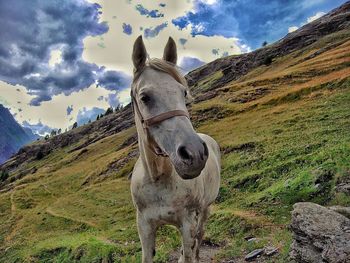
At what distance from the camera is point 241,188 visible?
20922 mm

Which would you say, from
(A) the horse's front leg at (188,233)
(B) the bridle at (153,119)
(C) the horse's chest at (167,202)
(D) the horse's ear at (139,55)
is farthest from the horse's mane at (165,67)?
(A) the horse's front leg at (188,233)

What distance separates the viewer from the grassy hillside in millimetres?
14052

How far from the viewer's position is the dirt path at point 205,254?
12078mm

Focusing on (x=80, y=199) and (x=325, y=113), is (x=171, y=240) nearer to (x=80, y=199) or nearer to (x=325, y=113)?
(x=325, y=113)

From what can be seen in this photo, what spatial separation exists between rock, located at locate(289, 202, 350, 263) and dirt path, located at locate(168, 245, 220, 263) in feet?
14.1

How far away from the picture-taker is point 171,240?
606 inches

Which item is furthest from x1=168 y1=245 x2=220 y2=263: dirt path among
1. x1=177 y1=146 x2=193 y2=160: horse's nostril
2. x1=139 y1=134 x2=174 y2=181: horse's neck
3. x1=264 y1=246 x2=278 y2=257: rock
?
x1=177 y1=146 x2=193 y2=160: horse's nostril

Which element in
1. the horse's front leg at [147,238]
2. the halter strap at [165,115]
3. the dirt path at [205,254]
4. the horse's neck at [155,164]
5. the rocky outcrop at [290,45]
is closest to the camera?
the halter strap at [165,115]

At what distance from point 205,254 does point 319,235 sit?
584 centimetres

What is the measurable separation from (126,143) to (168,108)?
8313cm

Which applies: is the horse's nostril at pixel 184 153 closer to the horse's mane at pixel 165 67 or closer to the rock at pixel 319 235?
the horse's mane at pixel 165 67

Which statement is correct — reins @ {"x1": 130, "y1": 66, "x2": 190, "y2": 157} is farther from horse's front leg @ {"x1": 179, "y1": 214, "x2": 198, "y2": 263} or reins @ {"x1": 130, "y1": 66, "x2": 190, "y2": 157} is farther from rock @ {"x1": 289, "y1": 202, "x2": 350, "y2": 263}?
A: rock @ {"x1": 289, "y1": 202, "x2": 350, "y2": 263}

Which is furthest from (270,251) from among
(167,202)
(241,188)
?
(241,188)

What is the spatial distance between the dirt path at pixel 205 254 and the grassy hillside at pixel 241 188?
1.17ft
